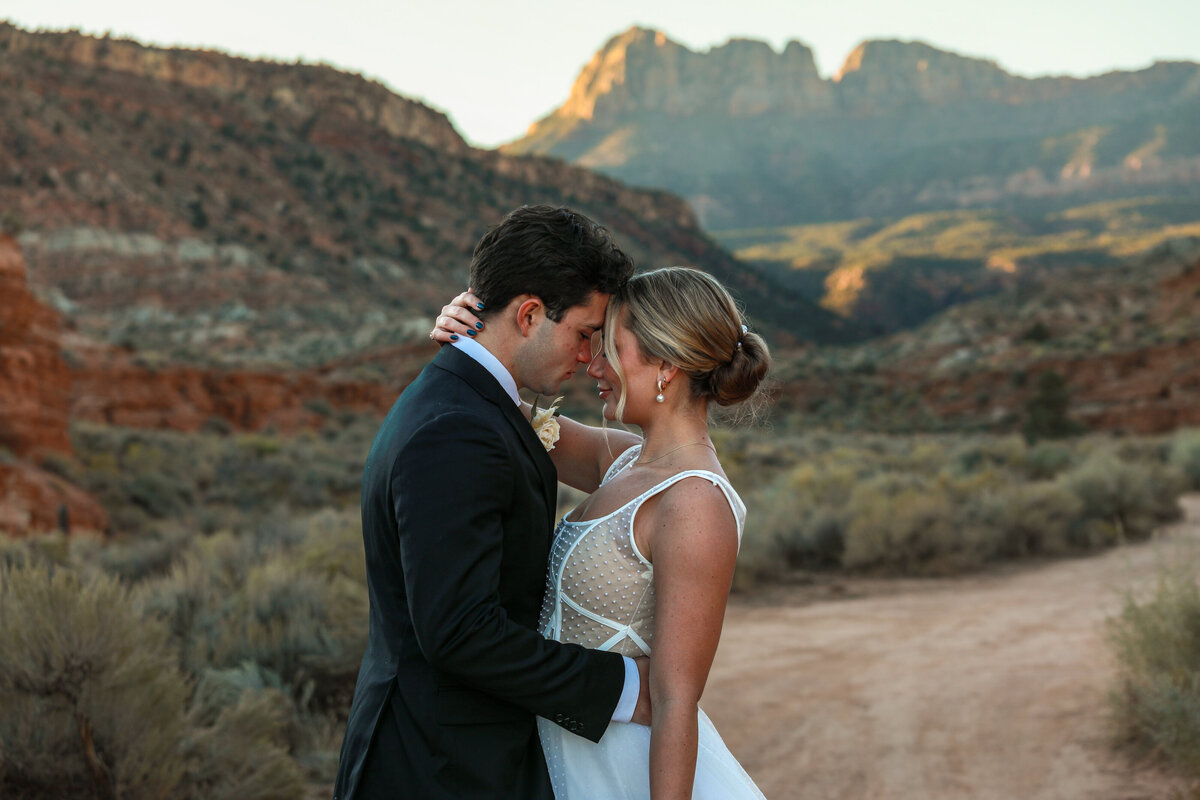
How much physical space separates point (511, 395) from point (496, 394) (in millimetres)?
100

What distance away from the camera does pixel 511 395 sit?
2.08 m

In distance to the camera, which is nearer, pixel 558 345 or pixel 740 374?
pixel 558 345

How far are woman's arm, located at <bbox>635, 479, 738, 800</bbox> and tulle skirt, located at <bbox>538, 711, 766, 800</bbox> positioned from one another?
0.09 meters

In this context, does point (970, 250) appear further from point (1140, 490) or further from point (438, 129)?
point (1140, 490)

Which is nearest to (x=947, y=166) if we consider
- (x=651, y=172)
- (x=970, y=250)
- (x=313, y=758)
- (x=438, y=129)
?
(x=651, y=172)

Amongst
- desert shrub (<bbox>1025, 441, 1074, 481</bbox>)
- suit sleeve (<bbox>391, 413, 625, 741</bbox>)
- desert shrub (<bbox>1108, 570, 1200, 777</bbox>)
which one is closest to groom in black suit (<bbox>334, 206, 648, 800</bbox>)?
suit sleeve (<bbox>391, 413, 625, 741</bbox>)

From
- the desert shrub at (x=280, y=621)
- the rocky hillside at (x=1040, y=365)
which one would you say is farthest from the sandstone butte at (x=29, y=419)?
the rocky hillside at (x=1040, y=365)

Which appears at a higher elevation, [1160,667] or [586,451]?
[586,451]

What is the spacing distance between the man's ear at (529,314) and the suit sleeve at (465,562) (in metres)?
0.35

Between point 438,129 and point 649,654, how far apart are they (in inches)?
3048

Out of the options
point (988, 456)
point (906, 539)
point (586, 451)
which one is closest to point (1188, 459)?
point (988, 456)

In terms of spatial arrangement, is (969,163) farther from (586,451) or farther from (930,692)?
(586,451)

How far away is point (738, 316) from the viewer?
2.36 m

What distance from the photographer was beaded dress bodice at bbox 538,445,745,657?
2.14m
